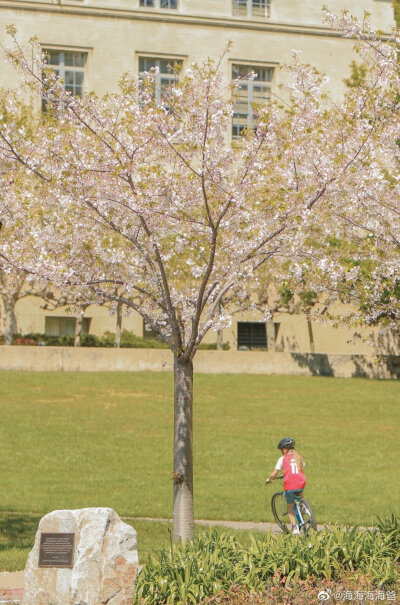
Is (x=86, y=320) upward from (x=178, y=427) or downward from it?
upward

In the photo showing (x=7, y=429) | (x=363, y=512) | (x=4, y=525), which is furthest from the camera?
(x=7, y=429)

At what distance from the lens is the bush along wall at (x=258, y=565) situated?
1108 cm

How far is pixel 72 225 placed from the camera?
47.3 feet

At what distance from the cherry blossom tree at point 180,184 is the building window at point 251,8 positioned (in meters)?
47.0

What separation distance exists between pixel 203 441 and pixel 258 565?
57.4 feet

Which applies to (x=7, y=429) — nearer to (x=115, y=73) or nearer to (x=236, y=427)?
(x=236, y=427)

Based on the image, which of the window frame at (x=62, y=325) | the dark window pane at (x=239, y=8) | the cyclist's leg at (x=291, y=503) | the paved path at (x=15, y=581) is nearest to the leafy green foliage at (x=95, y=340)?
the window frame at (x=62, y=325)

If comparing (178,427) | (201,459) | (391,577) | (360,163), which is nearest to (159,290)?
(178,427)

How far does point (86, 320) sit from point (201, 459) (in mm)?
30051

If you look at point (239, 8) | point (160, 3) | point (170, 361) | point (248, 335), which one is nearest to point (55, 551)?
point (170, 361)

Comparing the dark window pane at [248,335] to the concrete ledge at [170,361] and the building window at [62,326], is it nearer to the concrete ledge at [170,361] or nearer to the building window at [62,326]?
the building window at [62,326]

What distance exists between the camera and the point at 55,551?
1150 cm

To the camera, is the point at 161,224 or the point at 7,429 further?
the point at 7,429

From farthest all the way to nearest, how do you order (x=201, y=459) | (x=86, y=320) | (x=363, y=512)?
(x=86, y=320)
(x=201, y=459)
(x=363, y=512)
